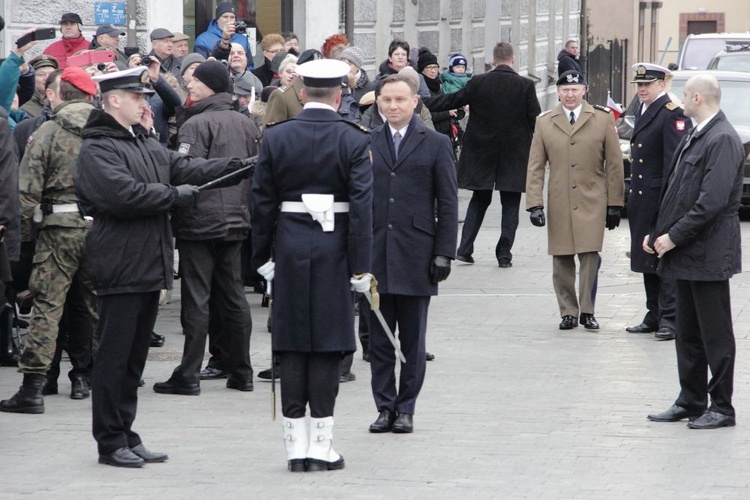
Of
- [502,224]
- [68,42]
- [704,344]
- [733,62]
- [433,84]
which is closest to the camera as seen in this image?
[704,344]

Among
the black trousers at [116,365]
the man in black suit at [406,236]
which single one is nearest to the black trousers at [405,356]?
the man in black suit at [406,236]

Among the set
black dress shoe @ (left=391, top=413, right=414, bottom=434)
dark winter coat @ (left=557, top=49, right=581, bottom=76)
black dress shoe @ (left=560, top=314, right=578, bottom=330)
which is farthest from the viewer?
dark winter coat @ (left=557, top=49, right=581, bottom=76)

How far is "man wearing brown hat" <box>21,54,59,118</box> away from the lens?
10.2 meters

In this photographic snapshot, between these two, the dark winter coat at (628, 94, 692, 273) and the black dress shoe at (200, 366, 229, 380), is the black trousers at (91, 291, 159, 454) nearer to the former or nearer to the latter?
the black dress shoe at (200, 366, 229, 380)

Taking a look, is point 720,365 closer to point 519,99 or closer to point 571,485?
point 571,485

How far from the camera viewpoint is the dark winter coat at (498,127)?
46.3 ft

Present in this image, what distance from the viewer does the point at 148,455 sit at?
699cm

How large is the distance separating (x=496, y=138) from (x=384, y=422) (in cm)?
692

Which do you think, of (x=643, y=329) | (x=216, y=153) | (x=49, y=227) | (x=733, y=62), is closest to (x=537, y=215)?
(x=643, y=329)

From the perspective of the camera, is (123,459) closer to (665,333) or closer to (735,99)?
(665,333)

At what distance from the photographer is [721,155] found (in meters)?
7.62

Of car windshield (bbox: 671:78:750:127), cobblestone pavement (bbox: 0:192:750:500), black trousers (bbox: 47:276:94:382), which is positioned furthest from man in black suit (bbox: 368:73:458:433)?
car windshield (bbox: 671:78:750:127)

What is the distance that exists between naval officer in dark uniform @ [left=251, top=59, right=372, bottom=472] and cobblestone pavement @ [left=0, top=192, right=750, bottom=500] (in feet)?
0.90

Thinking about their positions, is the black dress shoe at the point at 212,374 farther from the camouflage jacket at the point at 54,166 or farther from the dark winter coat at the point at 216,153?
the camouflage jacket at the point at 54,166
